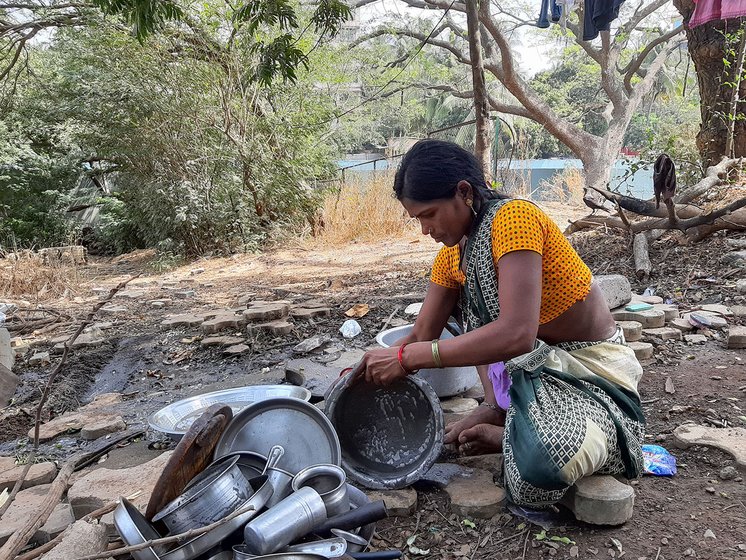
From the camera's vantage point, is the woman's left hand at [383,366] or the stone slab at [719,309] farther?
the stone slab at [719,309]

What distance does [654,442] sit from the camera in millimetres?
2396

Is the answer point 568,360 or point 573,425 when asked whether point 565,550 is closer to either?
point 573,425

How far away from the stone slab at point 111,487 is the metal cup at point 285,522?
2.28 ft

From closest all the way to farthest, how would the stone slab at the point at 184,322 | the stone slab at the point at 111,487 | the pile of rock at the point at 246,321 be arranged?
1. the stone slab at the point at 111,487
2. the pile of rock at the point at 246,321
3. the stone slab at the point at 184,322

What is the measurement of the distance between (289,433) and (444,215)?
887 mm

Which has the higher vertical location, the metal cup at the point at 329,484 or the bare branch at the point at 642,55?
the bare branch at the point at 642,55

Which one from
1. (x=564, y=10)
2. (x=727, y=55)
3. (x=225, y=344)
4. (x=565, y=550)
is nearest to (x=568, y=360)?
(x=565, y=550)

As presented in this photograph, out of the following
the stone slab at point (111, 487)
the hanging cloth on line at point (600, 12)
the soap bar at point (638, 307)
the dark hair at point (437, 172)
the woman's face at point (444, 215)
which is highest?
the hanging cloth on line at point (600, 12)

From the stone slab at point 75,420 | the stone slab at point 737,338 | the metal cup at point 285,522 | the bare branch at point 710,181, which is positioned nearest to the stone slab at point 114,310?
the stone slab at point 75,420

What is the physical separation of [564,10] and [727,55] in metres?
3.16

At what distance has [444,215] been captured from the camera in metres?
1.91

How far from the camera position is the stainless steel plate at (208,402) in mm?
2574

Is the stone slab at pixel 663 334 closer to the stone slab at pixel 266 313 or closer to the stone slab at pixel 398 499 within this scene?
the stone slab at pixel 398 499

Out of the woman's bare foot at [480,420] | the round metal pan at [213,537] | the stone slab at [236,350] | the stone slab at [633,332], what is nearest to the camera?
the round metal pan at [213,537]
